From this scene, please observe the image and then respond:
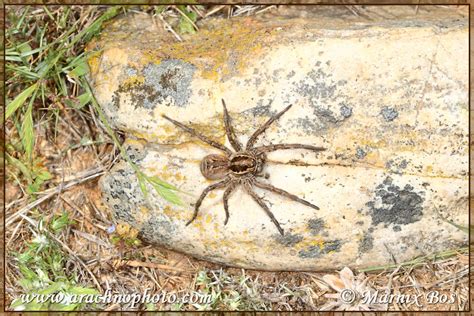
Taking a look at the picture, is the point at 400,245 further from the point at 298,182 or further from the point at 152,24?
the point at 152,24

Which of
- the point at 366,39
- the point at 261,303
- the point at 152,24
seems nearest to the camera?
the point at 366,39

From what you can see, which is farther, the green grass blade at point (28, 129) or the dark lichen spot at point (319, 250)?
the green grass blade at point (28, 129)

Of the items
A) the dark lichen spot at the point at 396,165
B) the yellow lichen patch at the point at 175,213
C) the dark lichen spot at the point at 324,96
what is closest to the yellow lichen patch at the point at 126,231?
the yellow lichen patch at the point at 175,213

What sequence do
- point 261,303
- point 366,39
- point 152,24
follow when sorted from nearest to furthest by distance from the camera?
point 366,39
point 261,303
point 152,24

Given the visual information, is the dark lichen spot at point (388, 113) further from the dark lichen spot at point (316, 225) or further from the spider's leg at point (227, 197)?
the spider's leg at point (227, 197)

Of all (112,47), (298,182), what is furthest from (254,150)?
(112,47)

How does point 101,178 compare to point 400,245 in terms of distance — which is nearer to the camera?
point 400,245
